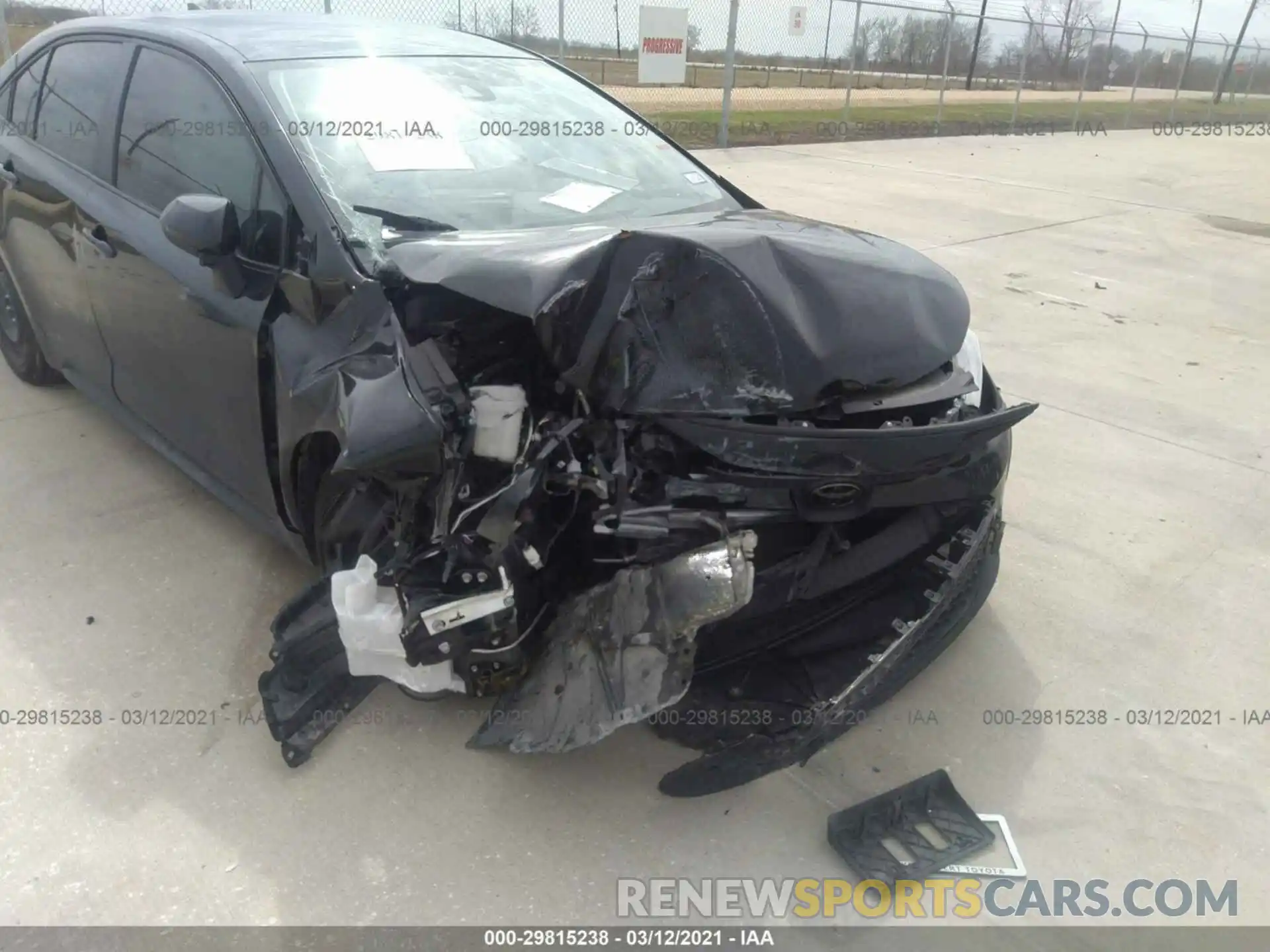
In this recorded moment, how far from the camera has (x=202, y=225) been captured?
2.47 meters

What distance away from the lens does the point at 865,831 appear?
227 cm

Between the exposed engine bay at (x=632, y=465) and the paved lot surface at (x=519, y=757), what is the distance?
0.19m

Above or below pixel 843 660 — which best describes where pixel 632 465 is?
above

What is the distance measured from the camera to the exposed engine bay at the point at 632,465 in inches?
82.7

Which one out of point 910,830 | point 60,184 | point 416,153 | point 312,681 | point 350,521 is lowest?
point 910,830

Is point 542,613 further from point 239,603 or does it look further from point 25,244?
point 25,244

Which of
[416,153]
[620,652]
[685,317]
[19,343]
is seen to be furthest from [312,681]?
[19,343]

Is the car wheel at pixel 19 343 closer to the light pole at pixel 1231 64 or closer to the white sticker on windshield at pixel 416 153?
the white sticker on windshield at pixel 416 153

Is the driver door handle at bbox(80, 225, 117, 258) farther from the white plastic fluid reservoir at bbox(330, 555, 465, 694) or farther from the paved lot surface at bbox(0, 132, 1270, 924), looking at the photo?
the white plastic fluid reservoir at bbox(330, 555, 465, 694)

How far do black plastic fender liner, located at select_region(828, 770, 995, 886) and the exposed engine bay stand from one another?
0.26 m

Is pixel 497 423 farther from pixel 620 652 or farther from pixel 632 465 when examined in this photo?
pixel 620 652

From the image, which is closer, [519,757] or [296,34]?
[519,757]

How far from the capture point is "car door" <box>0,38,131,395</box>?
3.34 meters

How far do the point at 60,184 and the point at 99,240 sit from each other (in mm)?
477
